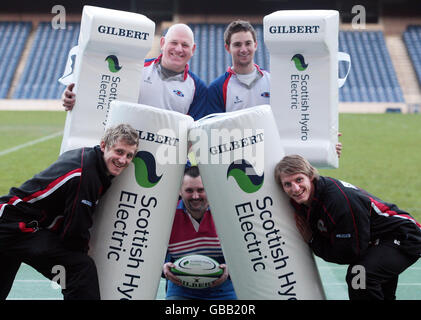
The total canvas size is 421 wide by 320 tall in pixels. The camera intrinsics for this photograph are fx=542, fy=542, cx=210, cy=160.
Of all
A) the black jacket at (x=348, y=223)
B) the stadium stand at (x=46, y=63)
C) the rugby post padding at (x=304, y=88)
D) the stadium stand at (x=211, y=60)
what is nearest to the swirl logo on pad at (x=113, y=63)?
the rugby post padding at (x=304, y=88)

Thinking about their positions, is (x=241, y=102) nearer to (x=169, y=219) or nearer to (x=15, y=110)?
(x=169, y=219)

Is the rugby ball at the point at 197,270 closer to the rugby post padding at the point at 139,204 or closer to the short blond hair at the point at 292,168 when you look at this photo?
the rugby post padding at the point at 139,204

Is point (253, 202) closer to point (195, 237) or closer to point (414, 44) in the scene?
point (195, 237)

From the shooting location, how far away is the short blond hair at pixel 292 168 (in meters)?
2.62

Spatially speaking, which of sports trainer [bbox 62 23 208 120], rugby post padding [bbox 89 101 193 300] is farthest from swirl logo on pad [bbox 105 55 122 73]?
rugby post padding [bbox 89 101 193 300]

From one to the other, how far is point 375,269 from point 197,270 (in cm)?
102

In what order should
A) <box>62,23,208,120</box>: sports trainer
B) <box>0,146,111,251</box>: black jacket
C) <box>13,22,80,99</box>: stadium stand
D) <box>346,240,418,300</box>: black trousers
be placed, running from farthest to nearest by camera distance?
<box>13,22,80,99</box>: stadium stand < <box>62,23,208,120</box>: sports trainer < <box>346,240,418,300</box>: black trousers < <box>0,146,111,251</box>: black jacket

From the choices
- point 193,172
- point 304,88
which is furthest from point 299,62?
point 193,172

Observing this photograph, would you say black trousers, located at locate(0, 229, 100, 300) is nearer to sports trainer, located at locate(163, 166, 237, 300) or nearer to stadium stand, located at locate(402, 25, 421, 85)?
sports trainer, located at locate(163, 166, 237, 300)

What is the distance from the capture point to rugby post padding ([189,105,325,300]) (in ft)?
8.75

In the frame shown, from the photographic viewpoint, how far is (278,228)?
2719 millimetres

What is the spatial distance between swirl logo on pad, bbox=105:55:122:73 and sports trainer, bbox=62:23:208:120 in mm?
246

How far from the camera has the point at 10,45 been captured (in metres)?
25.2
